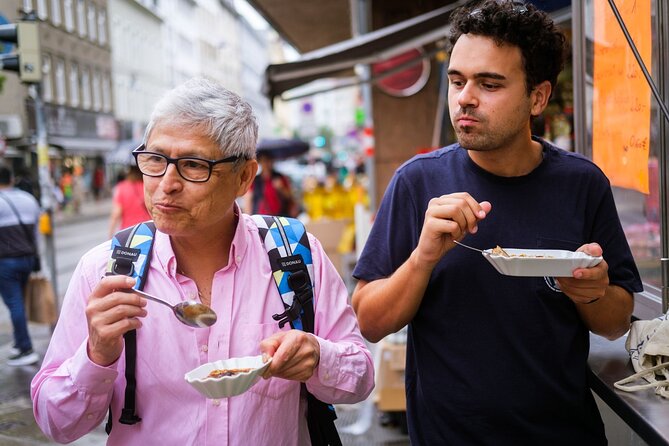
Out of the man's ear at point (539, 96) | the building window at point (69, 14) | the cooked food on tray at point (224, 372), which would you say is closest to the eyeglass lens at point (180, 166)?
the cooked food on tray at point (224, 372)

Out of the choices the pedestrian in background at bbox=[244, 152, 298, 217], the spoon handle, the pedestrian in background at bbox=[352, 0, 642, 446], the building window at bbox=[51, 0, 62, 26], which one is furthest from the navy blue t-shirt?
the building window at bbox=[51, 0, 62, 26]

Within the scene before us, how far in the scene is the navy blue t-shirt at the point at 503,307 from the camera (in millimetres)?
2066

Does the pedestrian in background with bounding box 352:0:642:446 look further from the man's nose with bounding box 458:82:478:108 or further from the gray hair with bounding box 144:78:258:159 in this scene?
the gray hair with bounding box 144:78:258:159

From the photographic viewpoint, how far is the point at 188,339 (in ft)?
6.57

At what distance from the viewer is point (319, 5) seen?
13.3 meters

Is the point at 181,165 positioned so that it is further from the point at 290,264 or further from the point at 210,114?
the point at 290,264

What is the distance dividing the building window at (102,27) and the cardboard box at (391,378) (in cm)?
3281

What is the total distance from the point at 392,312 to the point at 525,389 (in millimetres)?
425

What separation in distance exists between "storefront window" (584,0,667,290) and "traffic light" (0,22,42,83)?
676 cm

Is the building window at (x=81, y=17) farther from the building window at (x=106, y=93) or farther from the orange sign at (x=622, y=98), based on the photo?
the orange sign at (x=622, y=98)

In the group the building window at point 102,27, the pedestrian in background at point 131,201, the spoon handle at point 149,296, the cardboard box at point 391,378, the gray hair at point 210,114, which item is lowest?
the cardboard box at point 391,378

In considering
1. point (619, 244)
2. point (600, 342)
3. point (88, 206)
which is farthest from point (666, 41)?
point (88, 206)

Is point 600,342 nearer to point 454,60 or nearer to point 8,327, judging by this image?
point 454,60

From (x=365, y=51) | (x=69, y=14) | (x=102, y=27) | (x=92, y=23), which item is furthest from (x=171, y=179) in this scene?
(x=102, y=27)
